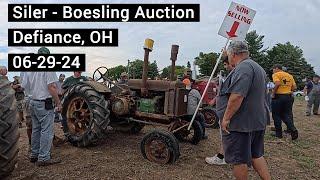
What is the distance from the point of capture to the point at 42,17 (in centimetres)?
687

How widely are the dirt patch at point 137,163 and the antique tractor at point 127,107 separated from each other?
0.99ft

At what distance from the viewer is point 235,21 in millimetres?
5891

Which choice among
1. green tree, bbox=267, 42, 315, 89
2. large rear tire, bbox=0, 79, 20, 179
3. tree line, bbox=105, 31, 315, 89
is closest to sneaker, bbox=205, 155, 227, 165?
large rear tire, bbox=0, 79, 20, 179

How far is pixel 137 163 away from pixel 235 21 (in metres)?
2.71

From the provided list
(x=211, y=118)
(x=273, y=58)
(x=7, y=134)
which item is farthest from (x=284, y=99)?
(x=273, y=58)

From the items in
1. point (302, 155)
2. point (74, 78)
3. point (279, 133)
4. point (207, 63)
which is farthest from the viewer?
point (207, 63)

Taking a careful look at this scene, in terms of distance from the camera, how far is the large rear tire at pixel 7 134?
144 inches

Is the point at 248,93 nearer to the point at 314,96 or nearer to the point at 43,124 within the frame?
the point at 43,124

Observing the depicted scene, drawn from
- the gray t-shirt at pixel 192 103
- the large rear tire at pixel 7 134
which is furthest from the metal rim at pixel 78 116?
the large rear tire at pixel 7 134

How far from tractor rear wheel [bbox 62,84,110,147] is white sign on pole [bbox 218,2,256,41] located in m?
2.31

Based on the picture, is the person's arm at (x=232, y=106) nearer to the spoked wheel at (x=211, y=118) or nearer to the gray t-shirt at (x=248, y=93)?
the gray t-shirt at (x=248, y=93)

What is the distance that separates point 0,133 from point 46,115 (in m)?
1.55

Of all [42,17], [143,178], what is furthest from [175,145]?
[42,17]

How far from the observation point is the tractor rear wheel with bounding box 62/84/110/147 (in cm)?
602
